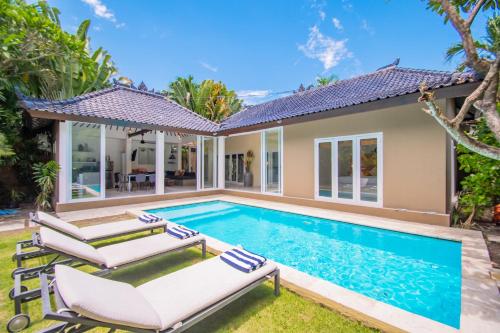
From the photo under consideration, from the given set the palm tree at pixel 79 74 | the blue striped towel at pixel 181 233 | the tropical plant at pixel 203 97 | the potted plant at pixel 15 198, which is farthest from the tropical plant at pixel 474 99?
the tropical plant at pixel 203 97

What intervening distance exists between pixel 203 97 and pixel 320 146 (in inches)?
751

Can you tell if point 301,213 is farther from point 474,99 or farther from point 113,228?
point 474,99

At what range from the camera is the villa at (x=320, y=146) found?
783 cm

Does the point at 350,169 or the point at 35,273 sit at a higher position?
the point at 350,169

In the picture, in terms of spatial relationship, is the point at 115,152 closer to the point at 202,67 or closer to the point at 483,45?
the point at 202,67

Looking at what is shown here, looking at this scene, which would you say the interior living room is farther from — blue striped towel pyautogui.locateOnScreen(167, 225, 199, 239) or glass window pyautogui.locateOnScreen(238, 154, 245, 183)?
blue striped towel pyautogui.locateOnScreen(167, 225, 199, 239)

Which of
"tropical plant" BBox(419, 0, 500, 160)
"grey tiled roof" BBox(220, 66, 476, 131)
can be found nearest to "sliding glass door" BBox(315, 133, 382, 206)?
"grey tiled roof" BBox(220, 66, 476, 131)

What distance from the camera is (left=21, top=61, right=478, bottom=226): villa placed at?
783cm

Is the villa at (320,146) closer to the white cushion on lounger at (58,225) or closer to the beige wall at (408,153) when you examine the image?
the beige wall at (408,153)

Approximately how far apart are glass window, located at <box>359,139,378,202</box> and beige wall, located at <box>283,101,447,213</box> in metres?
0.36

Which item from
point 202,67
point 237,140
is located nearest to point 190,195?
point 237,140

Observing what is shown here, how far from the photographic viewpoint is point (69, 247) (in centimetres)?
344

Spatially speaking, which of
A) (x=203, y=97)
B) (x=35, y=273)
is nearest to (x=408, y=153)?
(x=35, y=273)

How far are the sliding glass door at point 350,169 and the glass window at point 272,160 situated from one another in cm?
234
